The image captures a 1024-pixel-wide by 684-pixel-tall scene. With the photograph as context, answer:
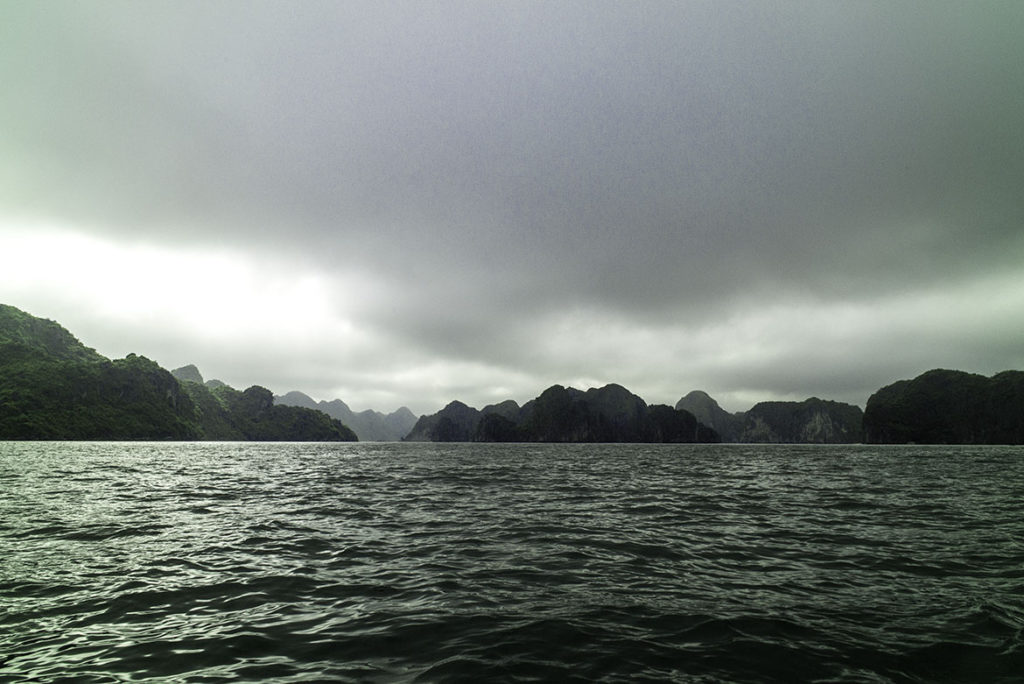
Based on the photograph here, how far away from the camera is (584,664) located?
7477 millimetres

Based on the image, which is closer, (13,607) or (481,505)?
(13,607)

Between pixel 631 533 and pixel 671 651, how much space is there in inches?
427

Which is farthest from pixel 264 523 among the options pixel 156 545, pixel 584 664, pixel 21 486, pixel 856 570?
pixel 21 486

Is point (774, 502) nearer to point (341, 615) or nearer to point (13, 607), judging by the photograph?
point (341, 615)

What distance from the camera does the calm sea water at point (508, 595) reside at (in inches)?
297

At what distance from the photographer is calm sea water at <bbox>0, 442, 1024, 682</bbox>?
24.7 feet

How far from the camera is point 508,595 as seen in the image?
1115cm

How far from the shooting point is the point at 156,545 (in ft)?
52.5

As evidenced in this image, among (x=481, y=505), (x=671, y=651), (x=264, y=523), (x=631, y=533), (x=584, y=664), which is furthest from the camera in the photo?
(x=481, y=505)

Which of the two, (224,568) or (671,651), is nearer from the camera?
(671,651)

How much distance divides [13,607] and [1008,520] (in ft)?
114

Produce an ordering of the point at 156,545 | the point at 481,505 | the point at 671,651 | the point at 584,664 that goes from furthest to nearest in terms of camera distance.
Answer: the point at 481,505 < the point at 156,545 < the point at 671,651 < the point at 584,664

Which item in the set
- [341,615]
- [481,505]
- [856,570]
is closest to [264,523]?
[481,505]

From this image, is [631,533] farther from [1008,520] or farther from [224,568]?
[1008,520]
